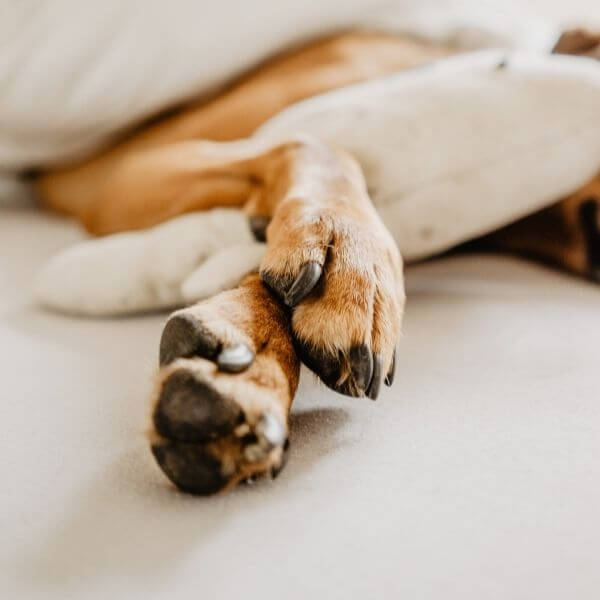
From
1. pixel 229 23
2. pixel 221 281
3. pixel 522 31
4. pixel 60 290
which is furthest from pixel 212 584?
pixel 522 31

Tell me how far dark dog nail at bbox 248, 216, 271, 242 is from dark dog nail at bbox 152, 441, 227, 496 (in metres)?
0.33

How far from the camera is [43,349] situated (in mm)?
730

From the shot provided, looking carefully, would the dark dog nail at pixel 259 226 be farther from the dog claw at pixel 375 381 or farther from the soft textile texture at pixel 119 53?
the soft textile texture at pixel 119 53

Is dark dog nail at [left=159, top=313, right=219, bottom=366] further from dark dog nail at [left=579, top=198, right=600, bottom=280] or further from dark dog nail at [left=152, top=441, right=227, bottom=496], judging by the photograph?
dark dog nail at [left=579, top=198, right=600, bottom=280]

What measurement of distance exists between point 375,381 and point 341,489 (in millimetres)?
81

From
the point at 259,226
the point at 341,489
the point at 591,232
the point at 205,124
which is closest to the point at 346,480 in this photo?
the point at 341,489

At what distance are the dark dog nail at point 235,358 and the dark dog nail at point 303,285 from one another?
65mm

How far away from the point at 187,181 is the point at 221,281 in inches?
11.9

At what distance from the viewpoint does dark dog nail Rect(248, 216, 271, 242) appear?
77 cm

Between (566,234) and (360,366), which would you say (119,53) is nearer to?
(566,234)

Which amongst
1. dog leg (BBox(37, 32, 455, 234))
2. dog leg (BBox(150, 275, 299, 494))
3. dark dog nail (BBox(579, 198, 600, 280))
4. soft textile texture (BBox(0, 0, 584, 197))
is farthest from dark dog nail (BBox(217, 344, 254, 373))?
soft textile texture (BBox(0, 0, 584, 197))

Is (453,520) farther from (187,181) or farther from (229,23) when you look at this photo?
(229,23)

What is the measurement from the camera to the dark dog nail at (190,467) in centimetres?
45

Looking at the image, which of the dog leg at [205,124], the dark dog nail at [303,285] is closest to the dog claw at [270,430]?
the dark dog nail at [303,285]
